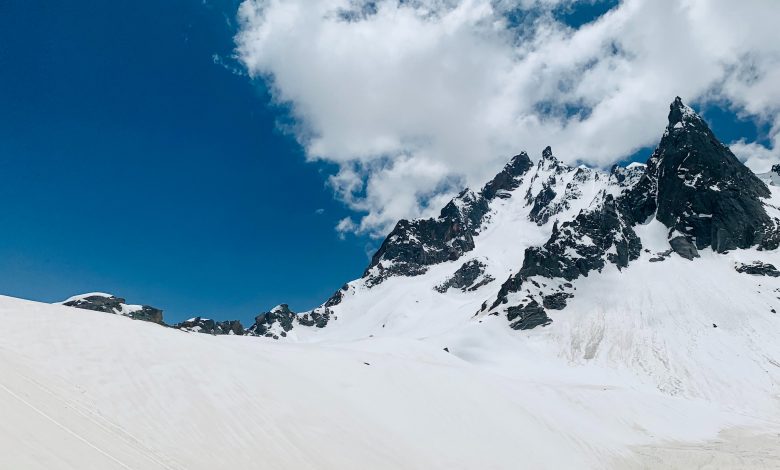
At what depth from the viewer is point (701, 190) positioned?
13962 cm

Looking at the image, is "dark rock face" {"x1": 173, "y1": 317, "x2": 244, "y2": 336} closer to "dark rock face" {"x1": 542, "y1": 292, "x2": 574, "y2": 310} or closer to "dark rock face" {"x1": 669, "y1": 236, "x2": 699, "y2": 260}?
"dark rock face" {"x1": 542, "y1": 292, "x2": 574, "y2": 310}

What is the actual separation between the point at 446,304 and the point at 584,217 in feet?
199

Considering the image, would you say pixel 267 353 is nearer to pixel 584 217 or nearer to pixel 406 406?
pixel 406 406

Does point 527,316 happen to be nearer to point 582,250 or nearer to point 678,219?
point 582,250

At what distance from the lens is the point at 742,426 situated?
5794 centimetres

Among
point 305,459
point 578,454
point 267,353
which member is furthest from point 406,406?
point 578,454

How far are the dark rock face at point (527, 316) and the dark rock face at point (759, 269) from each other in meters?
49.2

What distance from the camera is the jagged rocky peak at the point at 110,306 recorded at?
95.3 metres

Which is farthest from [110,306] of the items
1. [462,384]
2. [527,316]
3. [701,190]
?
[701,190]

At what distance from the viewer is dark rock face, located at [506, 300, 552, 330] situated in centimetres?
11531

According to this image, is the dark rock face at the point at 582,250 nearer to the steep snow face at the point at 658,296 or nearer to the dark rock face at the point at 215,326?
the steep snow face at the point at 658,296

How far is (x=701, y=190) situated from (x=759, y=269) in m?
34.2

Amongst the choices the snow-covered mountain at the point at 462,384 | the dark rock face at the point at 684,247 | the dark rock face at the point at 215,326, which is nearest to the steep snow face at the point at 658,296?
the dark rock face at the point at 684,247

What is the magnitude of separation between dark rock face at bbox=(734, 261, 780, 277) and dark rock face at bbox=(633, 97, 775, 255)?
11.9 meters
